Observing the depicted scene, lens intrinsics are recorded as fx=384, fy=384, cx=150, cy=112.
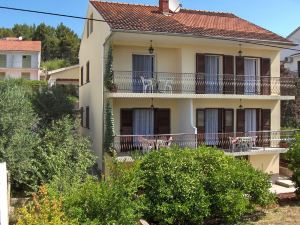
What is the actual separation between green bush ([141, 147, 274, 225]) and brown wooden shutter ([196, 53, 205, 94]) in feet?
25.3

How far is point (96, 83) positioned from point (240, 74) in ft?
26.9

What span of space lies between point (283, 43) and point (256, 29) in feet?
9.40

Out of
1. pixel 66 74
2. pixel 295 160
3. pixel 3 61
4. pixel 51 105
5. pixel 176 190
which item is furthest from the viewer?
pixel 3 61

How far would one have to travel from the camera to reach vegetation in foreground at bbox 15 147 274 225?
393 inches

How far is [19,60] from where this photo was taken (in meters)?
60.3

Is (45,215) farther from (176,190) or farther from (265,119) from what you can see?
(265,119)

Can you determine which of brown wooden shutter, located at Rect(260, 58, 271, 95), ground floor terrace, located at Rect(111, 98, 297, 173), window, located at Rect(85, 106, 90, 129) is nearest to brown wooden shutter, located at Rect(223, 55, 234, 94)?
ground floor terrace, located at Rect(111, 98, 297, 173)

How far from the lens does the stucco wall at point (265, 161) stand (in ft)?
71.5

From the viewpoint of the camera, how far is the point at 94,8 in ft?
71.4

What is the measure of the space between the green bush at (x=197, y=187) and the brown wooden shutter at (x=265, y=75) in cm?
990

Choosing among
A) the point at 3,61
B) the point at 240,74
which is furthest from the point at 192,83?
the point at 3,61

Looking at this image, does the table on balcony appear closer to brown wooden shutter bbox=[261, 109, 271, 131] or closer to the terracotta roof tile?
brown wooden shutter bbox=[261, 109, 271, 131]

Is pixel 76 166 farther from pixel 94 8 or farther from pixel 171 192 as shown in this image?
pixel 94 8

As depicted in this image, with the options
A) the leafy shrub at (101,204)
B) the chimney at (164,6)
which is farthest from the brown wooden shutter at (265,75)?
the leafy shrub at (101,204)
